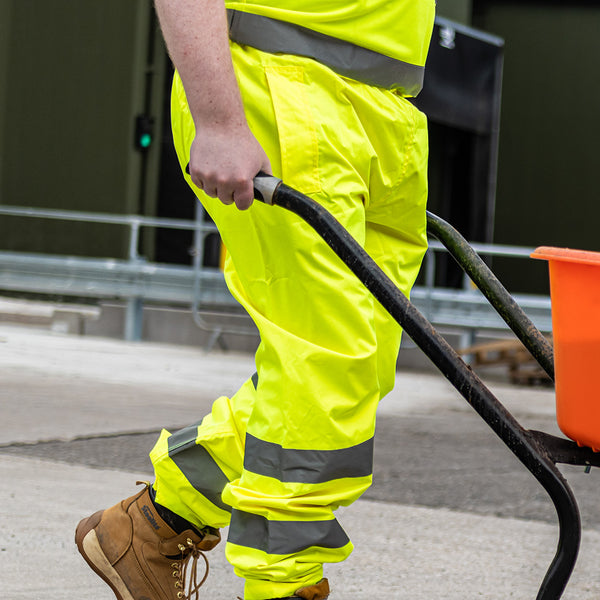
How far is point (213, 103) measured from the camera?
80.2 inches

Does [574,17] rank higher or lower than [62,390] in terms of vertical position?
higher

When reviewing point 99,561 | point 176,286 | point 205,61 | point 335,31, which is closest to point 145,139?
point 176,286

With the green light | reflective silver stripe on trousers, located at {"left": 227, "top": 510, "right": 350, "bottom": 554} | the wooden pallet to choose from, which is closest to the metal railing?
the wooden pallet

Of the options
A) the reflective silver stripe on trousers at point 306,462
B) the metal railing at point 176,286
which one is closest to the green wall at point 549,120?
the metal railing at point 176,286

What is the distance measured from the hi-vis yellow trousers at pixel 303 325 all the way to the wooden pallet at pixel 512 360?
22.8ft

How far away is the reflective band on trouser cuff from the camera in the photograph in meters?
2.16

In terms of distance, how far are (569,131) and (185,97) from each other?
1303 centimetres

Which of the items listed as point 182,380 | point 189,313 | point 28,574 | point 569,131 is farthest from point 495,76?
point 28,574

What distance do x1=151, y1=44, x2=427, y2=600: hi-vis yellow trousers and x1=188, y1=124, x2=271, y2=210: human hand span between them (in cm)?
8

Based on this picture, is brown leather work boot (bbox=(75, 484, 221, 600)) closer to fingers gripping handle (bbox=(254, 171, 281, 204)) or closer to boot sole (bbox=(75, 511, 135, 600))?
boot sole (bbox=(75, 511, 135, 600))

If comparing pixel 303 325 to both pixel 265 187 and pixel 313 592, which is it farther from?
pixel 313 592

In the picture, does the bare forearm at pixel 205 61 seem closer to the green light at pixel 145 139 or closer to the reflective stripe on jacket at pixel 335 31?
the reflective stripe on jacket at pixel 335 31

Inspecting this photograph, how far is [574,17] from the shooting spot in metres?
14.4

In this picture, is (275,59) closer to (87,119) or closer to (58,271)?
(58,271)
